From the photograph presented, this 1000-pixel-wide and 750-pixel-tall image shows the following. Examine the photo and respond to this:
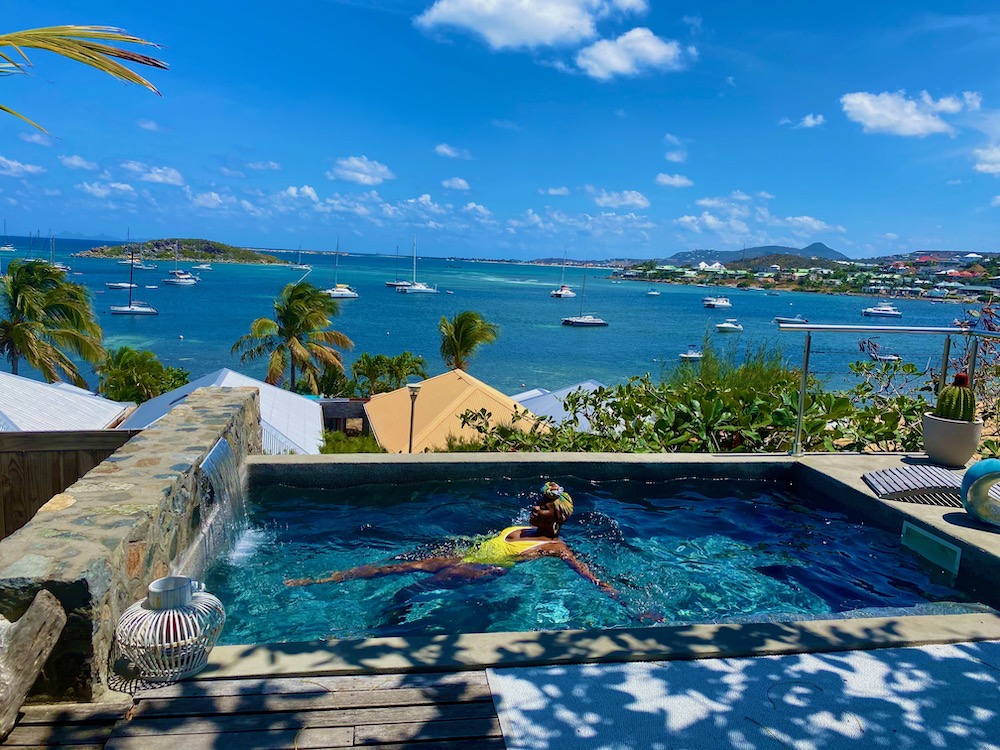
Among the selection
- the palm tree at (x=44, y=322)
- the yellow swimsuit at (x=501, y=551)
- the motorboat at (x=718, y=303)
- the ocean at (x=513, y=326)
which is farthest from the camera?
the motorboat at (x=718, y=303)

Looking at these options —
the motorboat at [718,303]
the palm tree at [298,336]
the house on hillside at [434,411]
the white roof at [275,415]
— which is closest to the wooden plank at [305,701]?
the white roof at [275,415]

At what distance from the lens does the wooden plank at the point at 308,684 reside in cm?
257

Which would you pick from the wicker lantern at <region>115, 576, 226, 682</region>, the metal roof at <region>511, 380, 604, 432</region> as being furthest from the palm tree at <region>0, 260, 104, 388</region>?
the wicker lantern at <region>115, 576, 226, 682</region>

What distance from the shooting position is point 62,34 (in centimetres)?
260

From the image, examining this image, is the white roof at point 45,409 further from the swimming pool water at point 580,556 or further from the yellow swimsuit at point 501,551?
the yellow swimsuit at point 501,551

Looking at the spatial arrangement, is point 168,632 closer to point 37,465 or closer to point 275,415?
point 37,465

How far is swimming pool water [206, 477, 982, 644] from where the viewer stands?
4.34 metres

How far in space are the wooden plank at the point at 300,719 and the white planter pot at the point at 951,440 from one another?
5.16 meters

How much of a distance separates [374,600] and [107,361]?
30689 mm

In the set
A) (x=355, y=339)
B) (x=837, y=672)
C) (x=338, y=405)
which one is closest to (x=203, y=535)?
(x=837, y=672)

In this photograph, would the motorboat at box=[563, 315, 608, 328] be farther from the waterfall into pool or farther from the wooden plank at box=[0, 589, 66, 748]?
the wooden plank at box=[0, 589, 66, 748]

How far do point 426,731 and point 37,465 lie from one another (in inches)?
157

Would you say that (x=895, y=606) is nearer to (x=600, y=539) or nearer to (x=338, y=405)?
(x=600, y=539)

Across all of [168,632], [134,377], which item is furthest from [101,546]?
[134,377]
